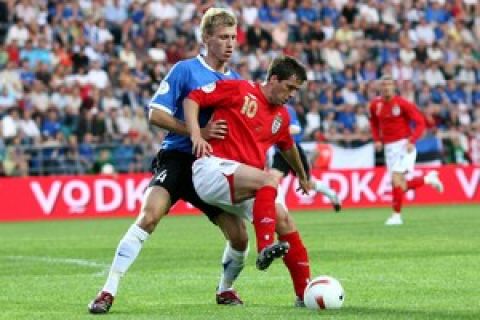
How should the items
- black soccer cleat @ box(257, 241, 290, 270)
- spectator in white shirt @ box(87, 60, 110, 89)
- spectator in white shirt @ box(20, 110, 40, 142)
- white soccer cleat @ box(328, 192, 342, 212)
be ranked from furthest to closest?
spectator in white shirt @ box(87, 60, 110, 89)
spectator in white shirt @ box(20, 110, 40, 142)
white soccer cleat @ box(328, 192, 342, 212)
black soccer cleat @ box(257, 241, 290, 270)

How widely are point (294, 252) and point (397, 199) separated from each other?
12.7 m

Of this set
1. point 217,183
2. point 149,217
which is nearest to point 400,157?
point 149,217

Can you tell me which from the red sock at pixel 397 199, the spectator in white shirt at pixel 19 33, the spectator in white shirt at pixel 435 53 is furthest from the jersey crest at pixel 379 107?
the spectator in white shirt at pixel 435 53

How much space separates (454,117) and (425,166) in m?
2.95

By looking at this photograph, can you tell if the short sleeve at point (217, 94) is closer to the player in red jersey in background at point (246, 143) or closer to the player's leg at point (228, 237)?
the player in red jersey in background at point (246, 143)

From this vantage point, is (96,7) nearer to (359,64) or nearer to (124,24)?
(124,24)

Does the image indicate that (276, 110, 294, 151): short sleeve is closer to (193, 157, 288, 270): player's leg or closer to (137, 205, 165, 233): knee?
(193, 157, 288, 270): player's leg

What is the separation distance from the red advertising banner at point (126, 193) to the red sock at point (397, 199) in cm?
617

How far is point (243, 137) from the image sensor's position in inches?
390

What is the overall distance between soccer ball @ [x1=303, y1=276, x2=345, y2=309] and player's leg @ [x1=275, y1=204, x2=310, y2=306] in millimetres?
187

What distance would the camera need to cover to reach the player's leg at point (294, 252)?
32.0ft

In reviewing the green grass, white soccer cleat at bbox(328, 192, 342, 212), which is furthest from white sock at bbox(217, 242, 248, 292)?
white soccer cleat at bbox(328, 192, 342, 212)

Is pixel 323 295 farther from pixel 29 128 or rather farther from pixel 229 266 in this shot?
pixel 29 128

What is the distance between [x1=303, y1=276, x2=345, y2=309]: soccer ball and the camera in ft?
31.6
